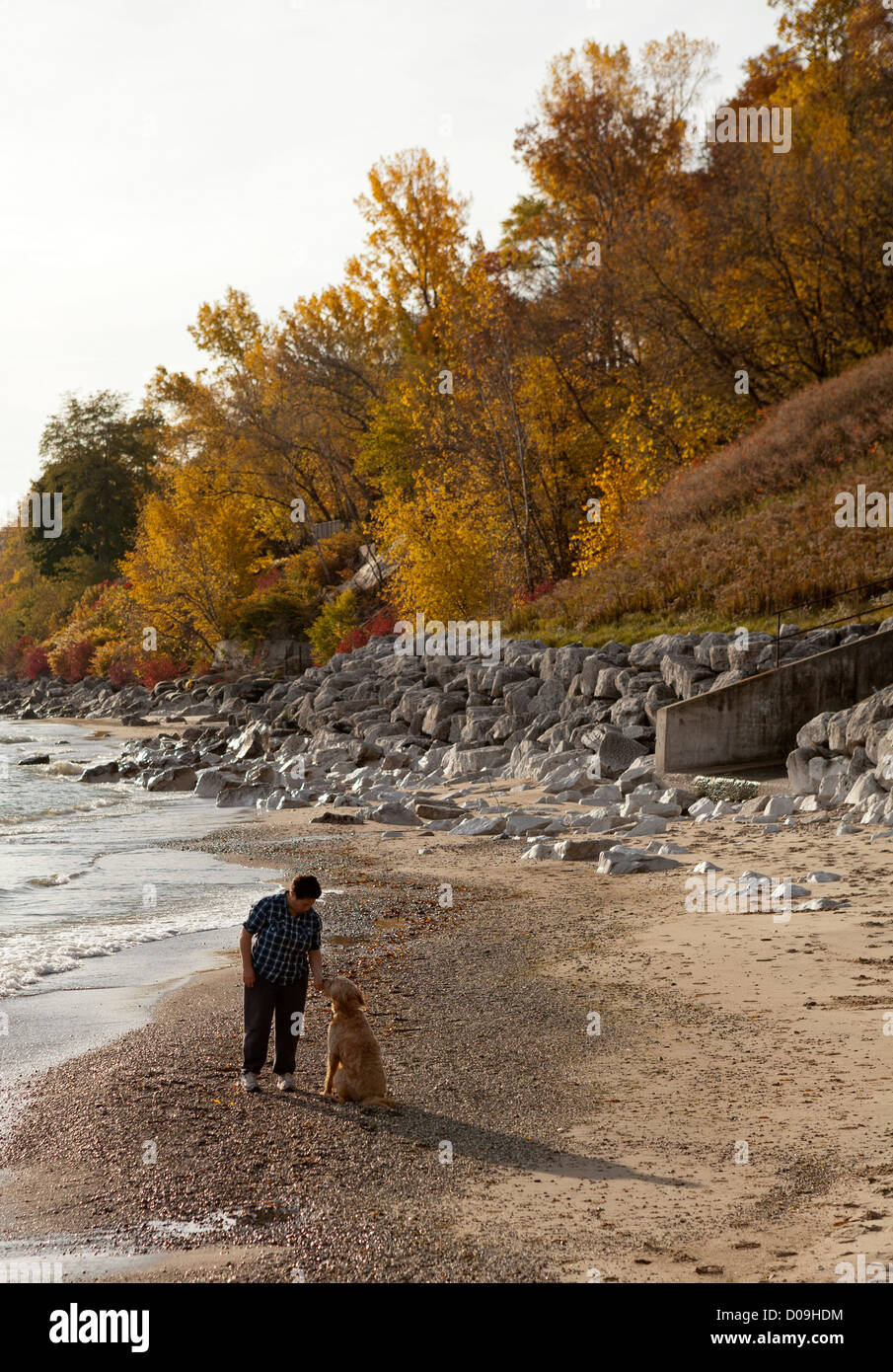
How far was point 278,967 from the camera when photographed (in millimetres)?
7109

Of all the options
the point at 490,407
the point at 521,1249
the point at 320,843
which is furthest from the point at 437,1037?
the point at 490,407

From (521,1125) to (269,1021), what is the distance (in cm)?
181

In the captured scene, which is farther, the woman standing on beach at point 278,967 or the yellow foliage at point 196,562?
the yellow foliage at point 196,562

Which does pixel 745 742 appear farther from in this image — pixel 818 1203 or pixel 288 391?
pixel 288 391

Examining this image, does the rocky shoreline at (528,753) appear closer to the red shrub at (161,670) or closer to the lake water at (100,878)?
the lake water at (100,878)

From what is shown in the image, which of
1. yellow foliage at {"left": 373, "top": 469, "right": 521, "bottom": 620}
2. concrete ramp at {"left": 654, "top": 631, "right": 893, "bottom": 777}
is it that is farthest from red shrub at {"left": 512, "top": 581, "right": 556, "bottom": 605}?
concrete ramp at {"left": 654, "top": 631, "right": 893, "bottom": 777}

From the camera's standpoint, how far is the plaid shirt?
7.11m

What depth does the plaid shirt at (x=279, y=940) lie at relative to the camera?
711 centimetres

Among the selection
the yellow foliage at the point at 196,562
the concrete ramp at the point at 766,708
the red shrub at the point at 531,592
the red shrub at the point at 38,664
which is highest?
the yellow foliage at the point at 196,562

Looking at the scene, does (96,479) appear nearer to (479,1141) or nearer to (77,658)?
(77,658)

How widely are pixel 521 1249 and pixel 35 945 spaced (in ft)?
25.2

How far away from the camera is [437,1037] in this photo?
781 centimetres

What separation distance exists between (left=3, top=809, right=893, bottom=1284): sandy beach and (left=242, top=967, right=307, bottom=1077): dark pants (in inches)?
6.7
